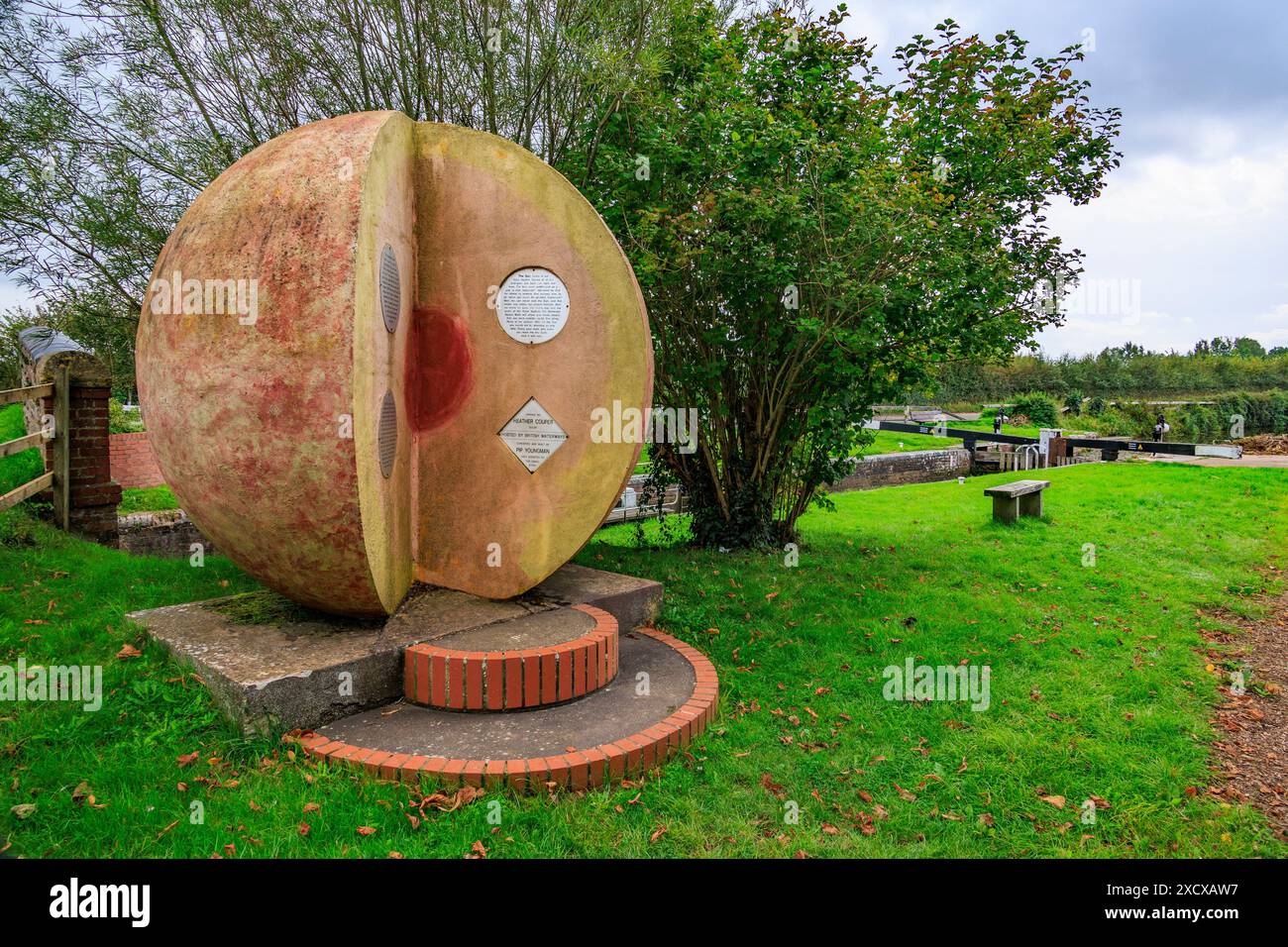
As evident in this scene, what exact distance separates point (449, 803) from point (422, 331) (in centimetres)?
325

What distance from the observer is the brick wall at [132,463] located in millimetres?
15047

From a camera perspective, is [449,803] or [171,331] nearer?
[449,803]

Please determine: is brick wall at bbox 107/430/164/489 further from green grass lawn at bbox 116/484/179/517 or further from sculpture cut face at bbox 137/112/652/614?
sculpture cut face at bbox 137/112/652/614

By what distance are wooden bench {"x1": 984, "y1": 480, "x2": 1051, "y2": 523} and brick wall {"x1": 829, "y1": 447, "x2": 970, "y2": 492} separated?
901 cm

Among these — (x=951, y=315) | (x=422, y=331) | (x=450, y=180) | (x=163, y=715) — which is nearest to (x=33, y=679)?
(x=163, y=715)

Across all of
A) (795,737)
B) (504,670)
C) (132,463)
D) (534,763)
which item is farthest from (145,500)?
(795,737)

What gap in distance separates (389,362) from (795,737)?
11.1 ft

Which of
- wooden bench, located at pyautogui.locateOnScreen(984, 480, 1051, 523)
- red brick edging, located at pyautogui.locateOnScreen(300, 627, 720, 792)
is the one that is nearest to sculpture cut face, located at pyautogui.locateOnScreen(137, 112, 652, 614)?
red brick edging, located at pyautogui.locateOnScreen(300, 627, 720, 792)

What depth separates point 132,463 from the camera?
15.3 metres

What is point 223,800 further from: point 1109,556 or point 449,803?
point 1109,556

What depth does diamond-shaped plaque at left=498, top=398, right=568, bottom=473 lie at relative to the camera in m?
5.76

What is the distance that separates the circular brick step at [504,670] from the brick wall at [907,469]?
16.5m

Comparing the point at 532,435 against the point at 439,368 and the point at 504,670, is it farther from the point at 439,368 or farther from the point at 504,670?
the point at 504,670

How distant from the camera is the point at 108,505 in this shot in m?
8.20
